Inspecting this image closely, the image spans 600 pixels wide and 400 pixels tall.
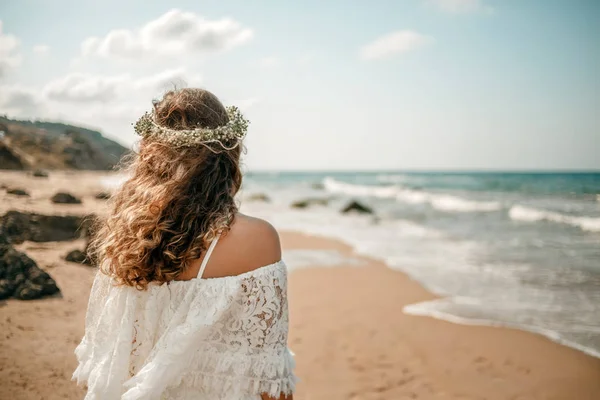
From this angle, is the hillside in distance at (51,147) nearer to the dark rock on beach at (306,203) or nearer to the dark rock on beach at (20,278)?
the dark rock on beach at (20,278)

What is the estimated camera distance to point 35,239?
7.33 metres

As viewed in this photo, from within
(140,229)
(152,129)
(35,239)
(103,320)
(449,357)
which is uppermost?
(152,129)

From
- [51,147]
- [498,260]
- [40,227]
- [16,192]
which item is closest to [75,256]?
[40,227]

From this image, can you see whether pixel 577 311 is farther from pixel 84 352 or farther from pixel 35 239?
pixel 35 239

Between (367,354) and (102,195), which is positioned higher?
(102,195)

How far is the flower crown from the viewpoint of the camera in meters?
1.85

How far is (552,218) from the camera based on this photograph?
1797cm

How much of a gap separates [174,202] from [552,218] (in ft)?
64.8

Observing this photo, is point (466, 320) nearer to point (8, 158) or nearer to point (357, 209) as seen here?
point (357, 209)

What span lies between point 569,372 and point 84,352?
16.1 feet

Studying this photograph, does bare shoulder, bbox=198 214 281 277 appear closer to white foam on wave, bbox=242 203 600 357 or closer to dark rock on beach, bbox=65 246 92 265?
white foam on wave, bbox=242 203 600 357

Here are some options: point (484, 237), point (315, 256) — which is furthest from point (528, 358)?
point (484, 237)

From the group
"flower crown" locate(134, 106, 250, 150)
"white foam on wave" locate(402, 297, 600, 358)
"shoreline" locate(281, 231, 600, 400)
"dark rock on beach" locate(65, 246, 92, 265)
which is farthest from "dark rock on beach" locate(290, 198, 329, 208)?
"flower crown" locate(134, 106, 250, 150)

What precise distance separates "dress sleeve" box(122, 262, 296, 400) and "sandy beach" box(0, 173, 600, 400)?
216 centimetres
